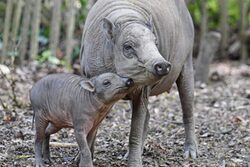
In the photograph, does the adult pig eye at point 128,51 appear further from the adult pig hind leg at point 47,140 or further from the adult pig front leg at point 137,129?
the adult pig hind leg at point 47,140

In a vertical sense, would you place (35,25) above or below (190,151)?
above

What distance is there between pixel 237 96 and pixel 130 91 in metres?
5.58

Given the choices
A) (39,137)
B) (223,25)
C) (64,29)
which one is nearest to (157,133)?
(39,137)

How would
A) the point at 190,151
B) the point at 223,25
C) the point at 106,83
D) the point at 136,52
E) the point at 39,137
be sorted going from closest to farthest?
the point at 136,52, the point at 106,83, the point at 39,137, the point at 190,151, the point at 223,25

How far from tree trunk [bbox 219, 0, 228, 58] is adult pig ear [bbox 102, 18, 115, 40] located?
30.1 ft

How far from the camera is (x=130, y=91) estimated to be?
485 centimetres

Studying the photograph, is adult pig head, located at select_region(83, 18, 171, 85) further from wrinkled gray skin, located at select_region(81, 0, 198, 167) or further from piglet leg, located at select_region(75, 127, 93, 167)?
piglet leg, located at select_region(75, 127, 93, 167)

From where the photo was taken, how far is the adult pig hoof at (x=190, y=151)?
20.4 feet

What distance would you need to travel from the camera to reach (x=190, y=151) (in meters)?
6.27


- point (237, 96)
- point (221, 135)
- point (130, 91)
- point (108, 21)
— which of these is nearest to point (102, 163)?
point (130, 91)

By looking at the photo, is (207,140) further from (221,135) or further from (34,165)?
(34,165)

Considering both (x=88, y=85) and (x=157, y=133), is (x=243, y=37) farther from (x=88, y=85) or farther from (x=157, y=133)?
(x=88, y=85)

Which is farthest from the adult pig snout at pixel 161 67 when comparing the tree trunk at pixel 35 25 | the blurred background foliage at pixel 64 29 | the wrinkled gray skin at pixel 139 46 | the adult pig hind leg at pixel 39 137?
the tree trunk at pixel 35 25

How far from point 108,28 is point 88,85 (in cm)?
46
